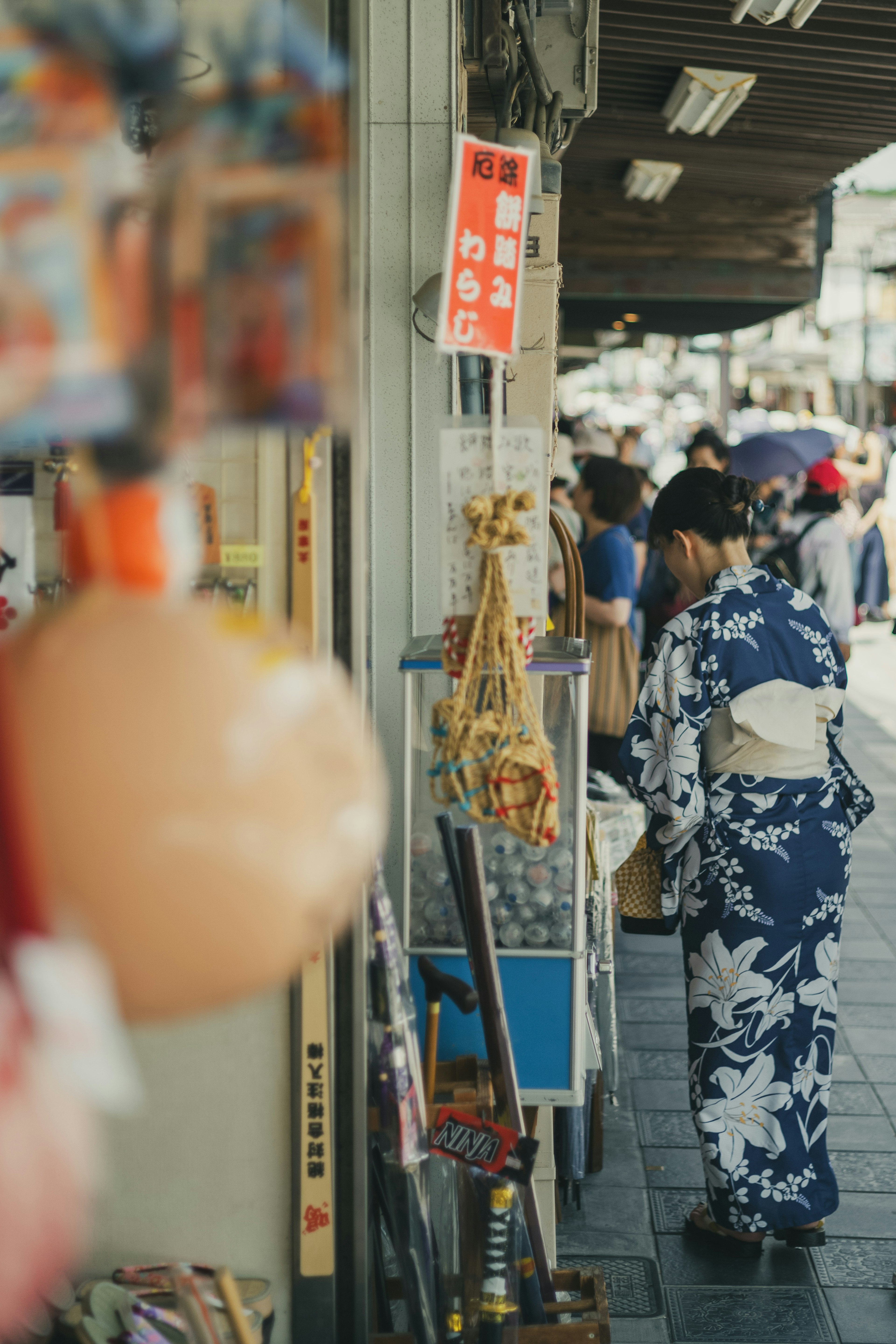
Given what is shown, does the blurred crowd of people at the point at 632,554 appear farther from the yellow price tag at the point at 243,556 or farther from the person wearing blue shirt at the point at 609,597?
the yellow price tag at the point at 243,556

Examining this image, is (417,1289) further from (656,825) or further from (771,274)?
(771,274)

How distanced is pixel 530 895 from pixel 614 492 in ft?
11.6

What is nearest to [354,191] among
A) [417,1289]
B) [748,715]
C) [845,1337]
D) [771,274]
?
[417,1289]

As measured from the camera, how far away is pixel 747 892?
361 centimetres

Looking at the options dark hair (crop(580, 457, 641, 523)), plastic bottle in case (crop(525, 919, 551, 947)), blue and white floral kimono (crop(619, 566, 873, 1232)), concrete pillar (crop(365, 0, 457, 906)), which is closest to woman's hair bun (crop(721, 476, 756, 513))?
blue and white floral kimono (crop(619, 566, 873, 1232))

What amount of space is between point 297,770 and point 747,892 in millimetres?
3036

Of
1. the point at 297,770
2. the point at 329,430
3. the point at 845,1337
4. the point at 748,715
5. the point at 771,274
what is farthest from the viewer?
the point at 771,274

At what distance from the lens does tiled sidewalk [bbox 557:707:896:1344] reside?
3.36 m

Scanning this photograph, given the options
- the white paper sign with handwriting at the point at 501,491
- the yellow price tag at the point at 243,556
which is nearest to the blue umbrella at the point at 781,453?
the white paper sign with handwriting at the point at 501,491

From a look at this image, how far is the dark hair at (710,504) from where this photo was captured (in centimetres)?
369

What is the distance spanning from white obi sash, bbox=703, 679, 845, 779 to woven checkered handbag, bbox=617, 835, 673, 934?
394mm

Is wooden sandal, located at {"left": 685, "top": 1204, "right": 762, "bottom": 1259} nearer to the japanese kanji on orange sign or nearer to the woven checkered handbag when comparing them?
the woven checkered handbag

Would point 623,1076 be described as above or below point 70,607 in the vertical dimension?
below

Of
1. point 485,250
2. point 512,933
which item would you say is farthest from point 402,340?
point 512,933
